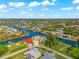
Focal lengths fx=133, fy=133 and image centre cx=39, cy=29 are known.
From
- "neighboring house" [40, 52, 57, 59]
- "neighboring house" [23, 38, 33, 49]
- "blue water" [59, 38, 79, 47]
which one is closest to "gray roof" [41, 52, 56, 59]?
"neighboring house" [40, 52, 57, 59]

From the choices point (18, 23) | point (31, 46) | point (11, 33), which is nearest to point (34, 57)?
point (31, 46)

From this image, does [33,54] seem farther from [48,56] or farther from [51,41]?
[51,41]

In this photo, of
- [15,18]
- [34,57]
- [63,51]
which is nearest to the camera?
[34,57]

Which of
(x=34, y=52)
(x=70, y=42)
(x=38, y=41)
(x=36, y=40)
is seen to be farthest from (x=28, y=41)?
(x=70, y=42)

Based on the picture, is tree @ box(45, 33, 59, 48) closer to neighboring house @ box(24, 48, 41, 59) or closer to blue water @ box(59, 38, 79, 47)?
blue water @ box(59, 38, 79, 47)

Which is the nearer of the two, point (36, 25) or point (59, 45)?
point (59, 45)

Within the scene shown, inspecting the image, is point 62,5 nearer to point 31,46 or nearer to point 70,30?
point 70,30

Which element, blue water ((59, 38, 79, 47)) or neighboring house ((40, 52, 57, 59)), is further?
blue water ((59, 38, 79, 47))

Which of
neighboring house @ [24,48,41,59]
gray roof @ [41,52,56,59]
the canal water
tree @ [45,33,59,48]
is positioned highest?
tree @ [45,33,59,48]

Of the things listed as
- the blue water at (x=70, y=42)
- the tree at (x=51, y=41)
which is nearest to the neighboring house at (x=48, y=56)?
the tree at (x=51, y=41)

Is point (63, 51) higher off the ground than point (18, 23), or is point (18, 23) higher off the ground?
point (18, 23)

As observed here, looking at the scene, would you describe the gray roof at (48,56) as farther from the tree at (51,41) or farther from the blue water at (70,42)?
the blue water at (70,42)
